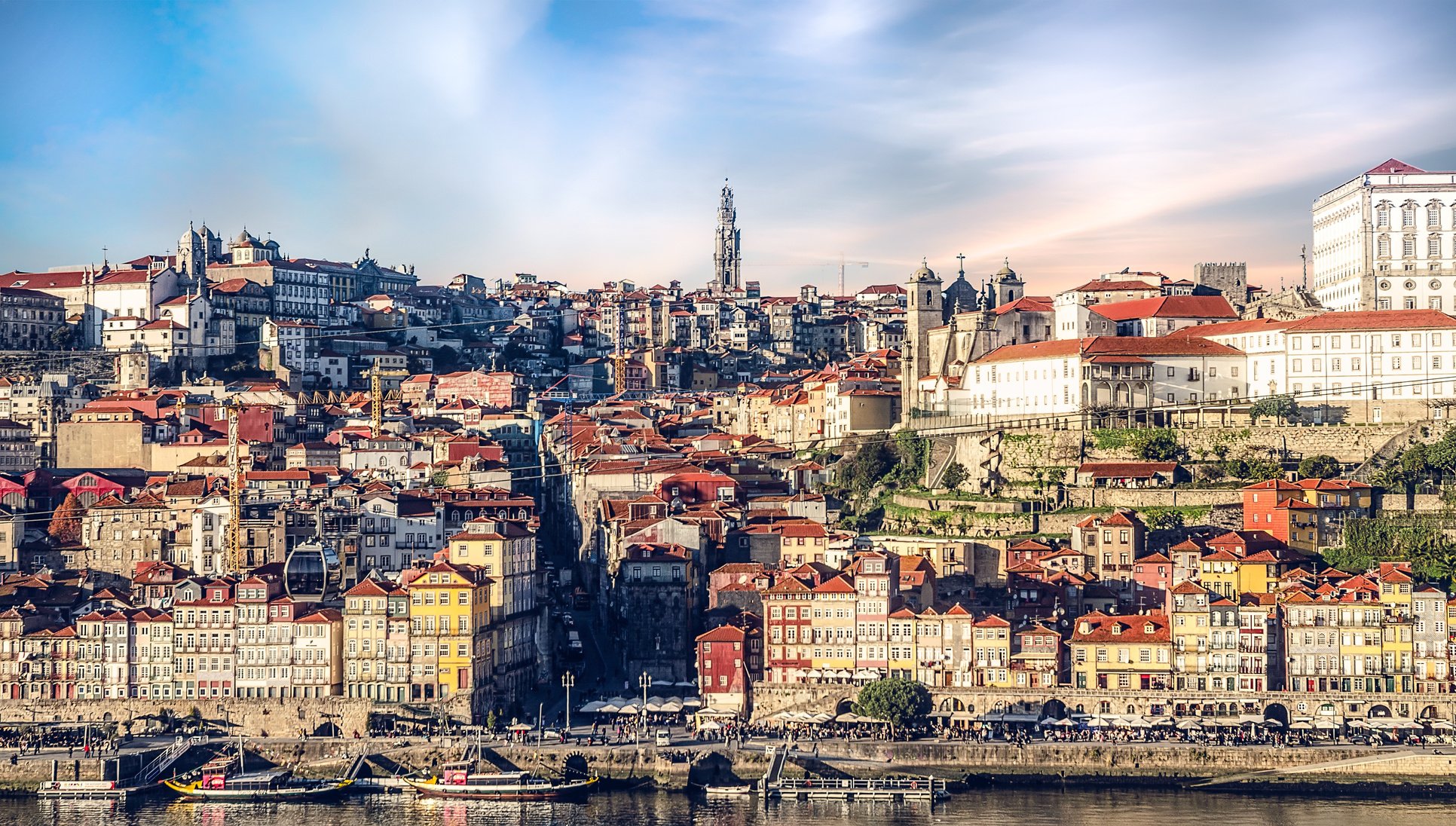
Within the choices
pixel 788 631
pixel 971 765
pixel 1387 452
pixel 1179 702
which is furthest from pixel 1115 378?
pixel 971 765

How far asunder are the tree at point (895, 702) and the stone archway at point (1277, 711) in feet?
28.0

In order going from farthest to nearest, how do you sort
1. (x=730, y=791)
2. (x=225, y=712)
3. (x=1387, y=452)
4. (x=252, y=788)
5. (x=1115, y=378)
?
(x=1115, y=378)
(x=1387, y=452)
(x=225, y=712)
(x=252, y=788)
(x=730, y=791)

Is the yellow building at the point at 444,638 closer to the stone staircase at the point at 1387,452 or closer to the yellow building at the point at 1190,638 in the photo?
the yellow building at the point at 1190,638

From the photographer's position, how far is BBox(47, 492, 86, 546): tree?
217 feet

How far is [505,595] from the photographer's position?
55156mm

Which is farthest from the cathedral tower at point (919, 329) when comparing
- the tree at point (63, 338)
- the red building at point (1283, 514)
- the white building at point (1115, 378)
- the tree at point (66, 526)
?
the tree at point (63, 338)

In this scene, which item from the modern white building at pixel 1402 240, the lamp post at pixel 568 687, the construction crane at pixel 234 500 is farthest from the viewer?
the modern white building at pixel 1402 240

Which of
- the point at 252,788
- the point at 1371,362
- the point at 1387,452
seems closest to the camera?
the point at 252,788

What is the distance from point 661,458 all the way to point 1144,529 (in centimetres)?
2064

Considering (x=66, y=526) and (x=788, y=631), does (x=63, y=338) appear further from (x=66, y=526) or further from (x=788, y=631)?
(x=788, y=631)

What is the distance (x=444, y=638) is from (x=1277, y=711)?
2111 cm

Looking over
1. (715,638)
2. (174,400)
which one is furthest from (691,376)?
(715,638)

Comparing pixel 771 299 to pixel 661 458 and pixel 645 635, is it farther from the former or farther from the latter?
pixel 645 635

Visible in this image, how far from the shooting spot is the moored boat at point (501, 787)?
1927 inches
